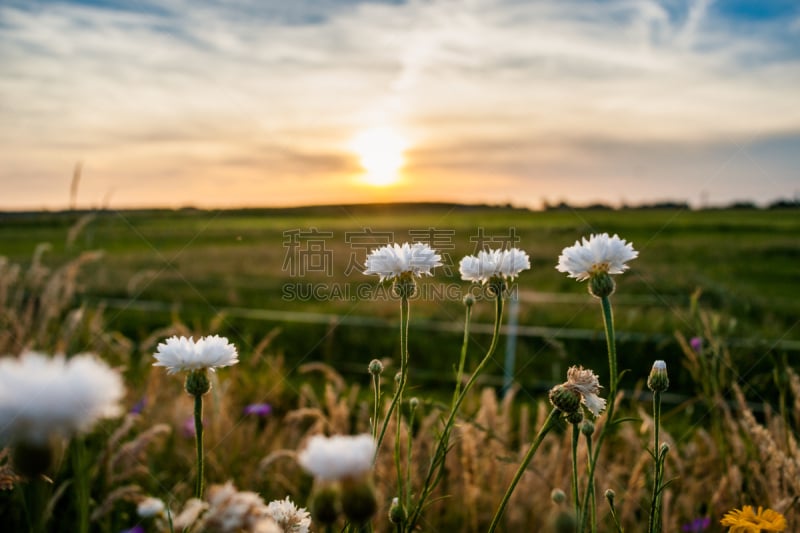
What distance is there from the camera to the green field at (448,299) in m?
5.07

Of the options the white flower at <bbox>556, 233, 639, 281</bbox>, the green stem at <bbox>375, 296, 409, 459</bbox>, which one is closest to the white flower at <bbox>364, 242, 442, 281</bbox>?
the green stem at <bbox>375, 296, 409, 459</bbox>

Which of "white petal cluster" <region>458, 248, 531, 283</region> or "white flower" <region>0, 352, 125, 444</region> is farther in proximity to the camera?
"white petal cluster" <region>458, 248, 531, 283</region>

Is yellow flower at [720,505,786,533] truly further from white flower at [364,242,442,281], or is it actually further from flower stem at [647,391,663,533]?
white flower at [364,242,442,281]

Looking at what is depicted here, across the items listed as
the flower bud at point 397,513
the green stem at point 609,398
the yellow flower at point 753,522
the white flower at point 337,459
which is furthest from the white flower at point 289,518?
the yellow flower at point 753,522

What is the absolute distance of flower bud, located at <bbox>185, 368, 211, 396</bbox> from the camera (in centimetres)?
109

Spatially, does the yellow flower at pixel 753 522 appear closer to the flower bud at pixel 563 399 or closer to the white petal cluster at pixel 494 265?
the flower bud at pixel 563 399

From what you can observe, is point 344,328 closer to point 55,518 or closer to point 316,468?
point 55,518

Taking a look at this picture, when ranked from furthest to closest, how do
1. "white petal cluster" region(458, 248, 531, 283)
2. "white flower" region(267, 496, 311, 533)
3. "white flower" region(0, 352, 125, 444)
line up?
"white petal cluster" region(458, 248, 531, 283) → "white flower" region(267, 496, 311, 533) → "white flower" region(0, 352, 125, 444)

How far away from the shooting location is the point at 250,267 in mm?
16984

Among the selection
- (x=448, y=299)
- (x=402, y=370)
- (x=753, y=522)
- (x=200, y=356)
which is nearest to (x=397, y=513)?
(x=402, y=370)

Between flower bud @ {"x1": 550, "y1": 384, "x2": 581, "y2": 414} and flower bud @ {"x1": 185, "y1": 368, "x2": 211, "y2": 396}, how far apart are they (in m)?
0.59

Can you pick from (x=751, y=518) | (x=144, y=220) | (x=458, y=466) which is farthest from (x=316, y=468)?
(x=144, y=220)

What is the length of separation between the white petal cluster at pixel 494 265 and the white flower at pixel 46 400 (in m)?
0.98

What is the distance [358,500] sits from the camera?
702mm
